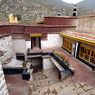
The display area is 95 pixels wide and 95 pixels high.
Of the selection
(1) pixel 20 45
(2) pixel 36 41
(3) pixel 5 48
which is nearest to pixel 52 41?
(2) pixel 36 41

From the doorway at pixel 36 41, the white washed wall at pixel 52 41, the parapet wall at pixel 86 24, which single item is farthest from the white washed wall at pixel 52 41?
the parapet wall at pixel 86 24

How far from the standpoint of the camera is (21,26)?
18.3m

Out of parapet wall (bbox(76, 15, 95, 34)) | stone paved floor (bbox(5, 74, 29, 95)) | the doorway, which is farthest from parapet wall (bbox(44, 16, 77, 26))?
stone paved floor (bbox(5, 74, 29, 95))

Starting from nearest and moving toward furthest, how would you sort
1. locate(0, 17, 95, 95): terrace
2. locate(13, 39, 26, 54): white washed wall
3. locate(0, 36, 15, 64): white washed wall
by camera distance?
locate(0, 17, 95, 95): terrace < locate(0, 36, 15, 64): white washed wall < locate(13, 39, 26, 54): white washed wall

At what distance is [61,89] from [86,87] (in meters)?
1.79

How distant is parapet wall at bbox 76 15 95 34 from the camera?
1608cm

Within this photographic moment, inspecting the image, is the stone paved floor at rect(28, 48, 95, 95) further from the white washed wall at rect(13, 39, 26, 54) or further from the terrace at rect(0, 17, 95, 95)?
the white washed wall at rect(13, 39, 26, 54)

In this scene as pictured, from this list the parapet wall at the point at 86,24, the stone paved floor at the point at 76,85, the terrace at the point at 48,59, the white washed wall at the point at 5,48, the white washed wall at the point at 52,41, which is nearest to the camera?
the stone paved floor at the point at 76,85

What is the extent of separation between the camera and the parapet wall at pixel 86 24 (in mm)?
16078

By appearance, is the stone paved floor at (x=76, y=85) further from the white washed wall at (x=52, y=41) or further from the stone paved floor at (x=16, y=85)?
the white washed wall at (x=52, y=41)

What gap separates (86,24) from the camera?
1748cm

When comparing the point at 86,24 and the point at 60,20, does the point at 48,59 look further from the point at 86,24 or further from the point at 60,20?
the point at 86,24

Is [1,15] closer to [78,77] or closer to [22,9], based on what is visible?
[22,9]

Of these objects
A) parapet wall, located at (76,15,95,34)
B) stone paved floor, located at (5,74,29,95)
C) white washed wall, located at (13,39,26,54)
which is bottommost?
stone paved floor, located at (5,74,29,95)
